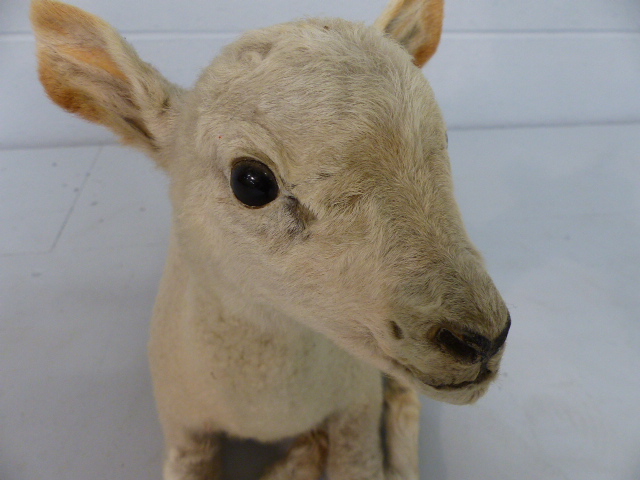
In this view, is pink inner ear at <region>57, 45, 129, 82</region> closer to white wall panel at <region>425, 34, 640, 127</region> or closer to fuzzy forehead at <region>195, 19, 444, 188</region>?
fuzzy forehead at <region>195, 19, 444, 188</region>

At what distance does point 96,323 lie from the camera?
1798 mm

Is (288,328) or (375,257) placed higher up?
(375,257)

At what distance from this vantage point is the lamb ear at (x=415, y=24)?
3.96ft

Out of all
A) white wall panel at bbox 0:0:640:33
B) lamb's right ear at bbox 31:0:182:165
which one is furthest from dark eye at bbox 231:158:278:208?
white wall panel at bbox 0:0:640:33

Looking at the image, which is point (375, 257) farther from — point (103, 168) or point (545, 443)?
point (103, 168)

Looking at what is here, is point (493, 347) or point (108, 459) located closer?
point (493, 347)

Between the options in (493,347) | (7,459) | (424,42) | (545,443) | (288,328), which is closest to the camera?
(493,347)

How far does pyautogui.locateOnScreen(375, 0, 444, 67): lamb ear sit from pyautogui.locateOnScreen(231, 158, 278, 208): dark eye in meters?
0.53

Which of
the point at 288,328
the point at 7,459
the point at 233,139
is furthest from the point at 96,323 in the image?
the point at 233,139

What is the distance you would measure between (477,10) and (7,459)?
2816 millimetres

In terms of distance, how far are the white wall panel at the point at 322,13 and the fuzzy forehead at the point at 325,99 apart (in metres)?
1.72

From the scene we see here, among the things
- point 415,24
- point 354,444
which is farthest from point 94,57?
point 354,444

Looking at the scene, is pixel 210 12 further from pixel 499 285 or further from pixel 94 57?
pixel 499 285

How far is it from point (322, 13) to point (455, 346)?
2.05 metres
